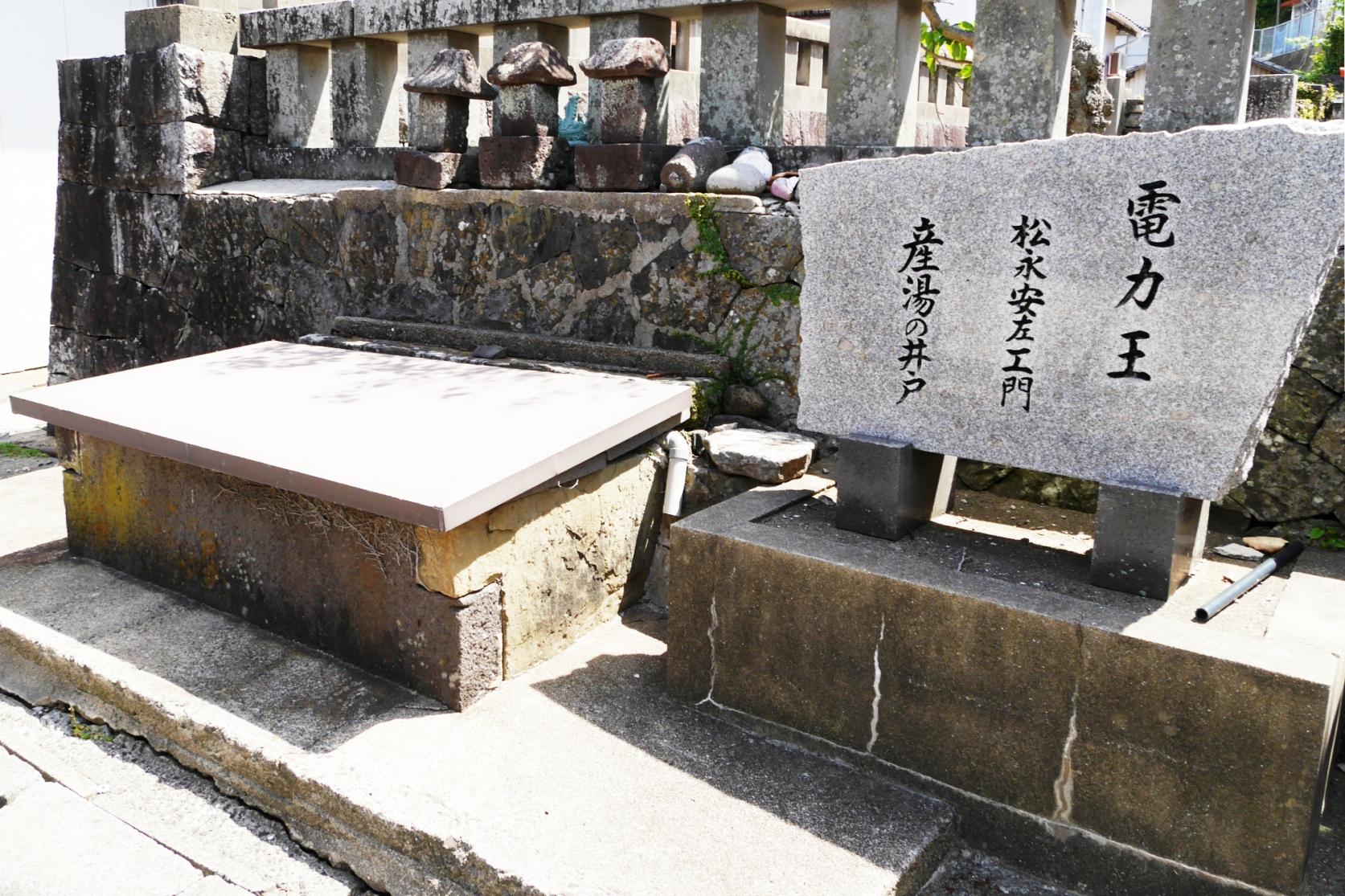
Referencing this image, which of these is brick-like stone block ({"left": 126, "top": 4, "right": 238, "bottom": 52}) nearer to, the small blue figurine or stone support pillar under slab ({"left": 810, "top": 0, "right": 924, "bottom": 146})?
the small blue figurine

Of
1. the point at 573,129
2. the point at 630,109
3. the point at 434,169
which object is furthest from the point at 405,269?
the point at 630,109

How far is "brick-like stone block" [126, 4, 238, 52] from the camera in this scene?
602 cm

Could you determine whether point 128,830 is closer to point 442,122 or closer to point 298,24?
point 442,122

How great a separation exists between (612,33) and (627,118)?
511 millimetres

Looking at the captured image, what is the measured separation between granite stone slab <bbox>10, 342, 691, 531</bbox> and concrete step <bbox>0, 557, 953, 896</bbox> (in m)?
0.69

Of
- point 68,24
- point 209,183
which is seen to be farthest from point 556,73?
point 68,24

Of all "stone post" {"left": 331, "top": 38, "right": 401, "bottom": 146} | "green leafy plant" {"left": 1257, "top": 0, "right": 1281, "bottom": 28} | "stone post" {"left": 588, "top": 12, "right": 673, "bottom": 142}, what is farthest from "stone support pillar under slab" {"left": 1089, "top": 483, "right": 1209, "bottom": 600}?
"green leafy plant" {"left": 1257, "top": 0, "right": 1281, "bottom": 28}

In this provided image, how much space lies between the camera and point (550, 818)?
278 centimetres

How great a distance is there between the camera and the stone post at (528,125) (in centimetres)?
472

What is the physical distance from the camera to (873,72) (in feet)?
13.6

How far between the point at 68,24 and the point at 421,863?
9.40 meters

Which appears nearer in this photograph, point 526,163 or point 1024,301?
point 1024,301

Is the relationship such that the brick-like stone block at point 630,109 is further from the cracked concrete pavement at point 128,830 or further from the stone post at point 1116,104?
the cracked concrete pavement at point 128,830

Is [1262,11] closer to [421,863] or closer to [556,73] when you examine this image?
[556,73]
